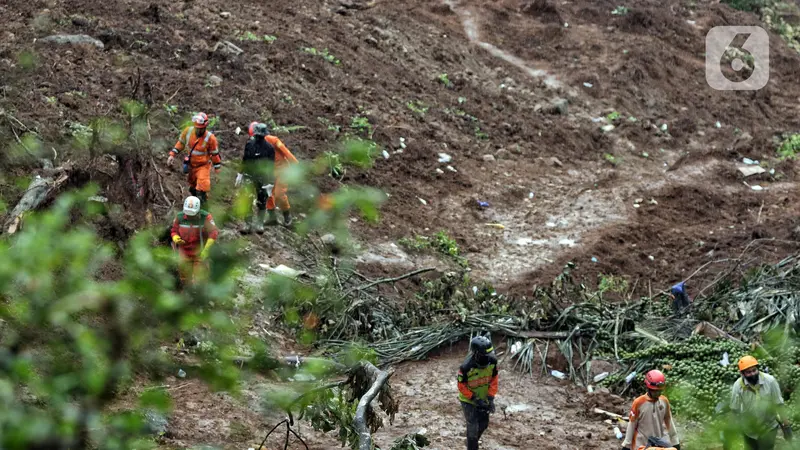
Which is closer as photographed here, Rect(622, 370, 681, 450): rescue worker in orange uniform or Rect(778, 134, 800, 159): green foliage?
Rect(622, 370, 681, 450): rescue worker in orange uniform

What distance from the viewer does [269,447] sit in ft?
24.3

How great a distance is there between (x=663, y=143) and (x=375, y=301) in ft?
32.2

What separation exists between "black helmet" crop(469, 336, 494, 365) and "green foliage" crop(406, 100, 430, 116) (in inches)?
387

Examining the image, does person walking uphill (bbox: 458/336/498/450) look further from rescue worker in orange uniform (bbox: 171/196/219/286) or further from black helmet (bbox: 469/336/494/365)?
rescue worker in orange uniform (bbox: 171/196/219/286)

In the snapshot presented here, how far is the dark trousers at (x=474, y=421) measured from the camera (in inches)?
300

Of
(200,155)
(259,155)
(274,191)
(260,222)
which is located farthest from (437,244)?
(200,155)

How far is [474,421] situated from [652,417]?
1.43m

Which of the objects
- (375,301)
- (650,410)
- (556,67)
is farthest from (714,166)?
(650,410)

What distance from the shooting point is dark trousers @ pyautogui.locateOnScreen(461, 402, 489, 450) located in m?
7.61

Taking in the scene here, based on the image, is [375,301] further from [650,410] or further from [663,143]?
[663,143]

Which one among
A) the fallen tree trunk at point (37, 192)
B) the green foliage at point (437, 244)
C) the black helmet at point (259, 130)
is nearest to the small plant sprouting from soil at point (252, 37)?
the green foliage at point (437, 244)

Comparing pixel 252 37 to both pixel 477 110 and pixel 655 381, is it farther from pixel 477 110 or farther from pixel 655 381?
pixel 655 381

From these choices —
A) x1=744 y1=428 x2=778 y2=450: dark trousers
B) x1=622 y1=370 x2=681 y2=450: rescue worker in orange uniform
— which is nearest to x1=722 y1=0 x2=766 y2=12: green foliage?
x1=622 y1=370 x2=681 y2=450: rescue worker in orange uniform

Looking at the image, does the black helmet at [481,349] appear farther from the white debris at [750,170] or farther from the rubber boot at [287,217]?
the white debris at [750,170]
